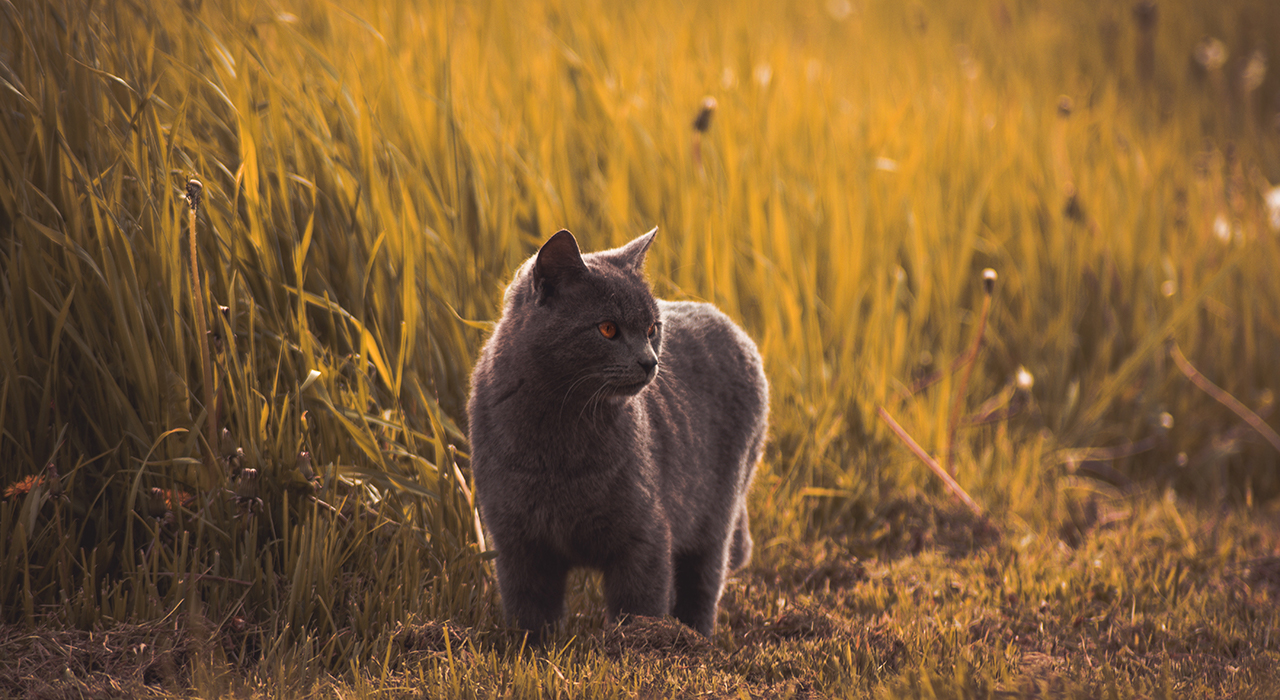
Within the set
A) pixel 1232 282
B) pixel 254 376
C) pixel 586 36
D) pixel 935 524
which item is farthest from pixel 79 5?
pixel 1232 282

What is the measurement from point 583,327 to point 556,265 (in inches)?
7.3

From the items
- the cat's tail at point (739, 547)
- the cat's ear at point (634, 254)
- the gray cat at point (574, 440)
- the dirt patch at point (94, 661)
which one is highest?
the cat's ear at point (634, 254)

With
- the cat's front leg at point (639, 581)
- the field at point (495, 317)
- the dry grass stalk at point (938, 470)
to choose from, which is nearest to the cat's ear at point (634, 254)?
the field at point (495, 317)

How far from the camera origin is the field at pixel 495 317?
8.16 feet

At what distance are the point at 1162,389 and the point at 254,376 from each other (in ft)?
14.7

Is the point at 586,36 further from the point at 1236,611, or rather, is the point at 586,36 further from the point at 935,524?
the point at 1236,611

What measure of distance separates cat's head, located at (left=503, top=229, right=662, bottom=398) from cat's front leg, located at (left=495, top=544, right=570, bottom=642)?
497 mm

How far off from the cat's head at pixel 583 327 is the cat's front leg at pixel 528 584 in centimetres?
50

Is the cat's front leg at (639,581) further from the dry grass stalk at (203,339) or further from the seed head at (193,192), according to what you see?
the seed head at (193,192)

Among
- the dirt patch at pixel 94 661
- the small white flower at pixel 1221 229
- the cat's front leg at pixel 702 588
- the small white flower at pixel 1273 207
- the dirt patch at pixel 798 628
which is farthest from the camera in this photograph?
the small white flower at pixel 1273 207

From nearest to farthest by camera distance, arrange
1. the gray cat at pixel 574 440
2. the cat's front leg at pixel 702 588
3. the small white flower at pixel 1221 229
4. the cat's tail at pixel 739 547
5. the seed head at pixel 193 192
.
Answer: the seed head at pixel 193 192, the gray cat at pixel 574 440, the cat's front leg at pixel 702 588, the cat's tail at pixel 739 547, the small white flower at pixel 1221 229

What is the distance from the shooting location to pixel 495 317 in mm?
3436

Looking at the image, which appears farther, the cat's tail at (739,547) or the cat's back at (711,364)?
the cat's tail at (739,547)

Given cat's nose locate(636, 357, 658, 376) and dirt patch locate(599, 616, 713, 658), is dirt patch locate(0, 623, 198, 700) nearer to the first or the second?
dirt patch locate(599, 616, 713, 658)
